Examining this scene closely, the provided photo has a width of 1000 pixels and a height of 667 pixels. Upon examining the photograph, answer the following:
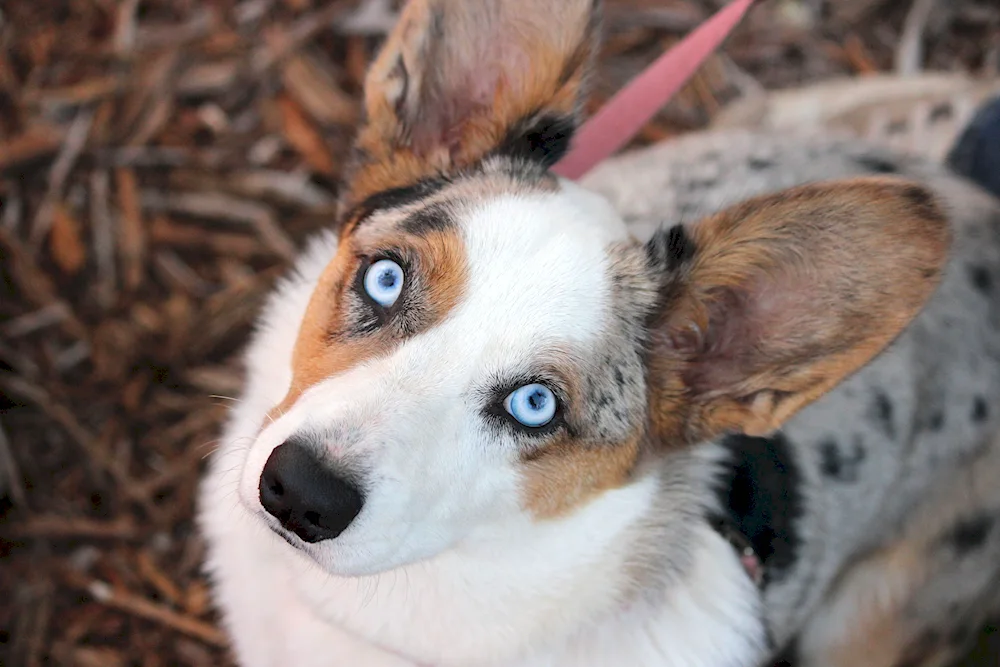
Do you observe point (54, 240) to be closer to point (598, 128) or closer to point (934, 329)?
point (598, 128)

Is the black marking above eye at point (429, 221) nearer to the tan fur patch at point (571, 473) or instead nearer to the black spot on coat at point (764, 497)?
the tan fur patch at point (571, 473)

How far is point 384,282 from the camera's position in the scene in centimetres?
198

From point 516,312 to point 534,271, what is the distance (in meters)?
0.10

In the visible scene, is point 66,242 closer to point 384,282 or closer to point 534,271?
point 384,282

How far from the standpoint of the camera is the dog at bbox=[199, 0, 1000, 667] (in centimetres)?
179

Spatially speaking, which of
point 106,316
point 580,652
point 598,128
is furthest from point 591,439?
point 106,316

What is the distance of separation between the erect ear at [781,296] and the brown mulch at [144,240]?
1.74m

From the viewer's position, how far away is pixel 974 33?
456cm

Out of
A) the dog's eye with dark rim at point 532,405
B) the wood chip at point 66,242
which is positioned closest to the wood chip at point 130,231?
the wood chip at point 66,242

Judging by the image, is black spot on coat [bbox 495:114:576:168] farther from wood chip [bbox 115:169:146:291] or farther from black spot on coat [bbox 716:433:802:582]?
wood chip [bbox 115:169:146:291]

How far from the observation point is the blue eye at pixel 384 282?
6.43 feet

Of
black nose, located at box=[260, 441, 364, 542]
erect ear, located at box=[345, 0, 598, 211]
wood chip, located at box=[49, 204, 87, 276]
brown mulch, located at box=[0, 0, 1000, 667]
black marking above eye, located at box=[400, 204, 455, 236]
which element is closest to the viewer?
black nose, located at box=[260, 441, 364, 542]

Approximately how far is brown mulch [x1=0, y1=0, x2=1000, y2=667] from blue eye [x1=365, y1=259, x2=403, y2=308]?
1332 mm

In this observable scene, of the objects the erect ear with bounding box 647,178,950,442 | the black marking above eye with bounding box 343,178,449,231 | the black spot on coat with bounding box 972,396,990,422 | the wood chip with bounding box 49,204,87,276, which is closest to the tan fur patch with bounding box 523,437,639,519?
the erect ear with bounding box 647,178,950,442
